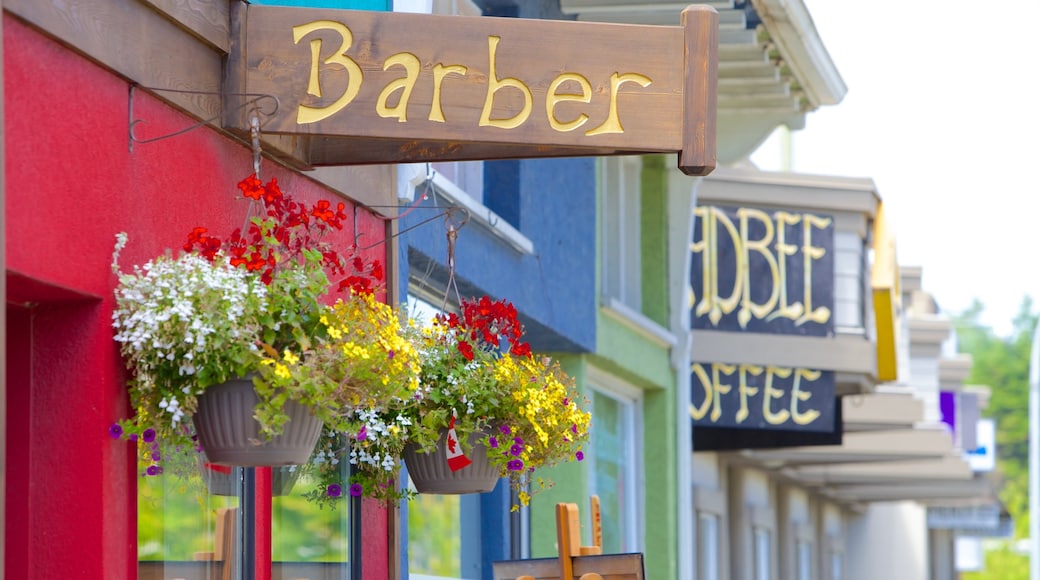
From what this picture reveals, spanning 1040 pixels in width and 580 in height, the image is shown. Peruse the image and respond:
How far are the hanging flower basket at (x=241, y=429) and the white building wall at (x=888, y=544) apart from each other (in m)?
23.4

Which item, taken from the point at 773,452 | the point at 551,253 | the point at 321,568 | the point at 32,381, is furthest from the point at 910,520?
the point at 32,381

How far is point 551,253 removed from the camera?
9.93m

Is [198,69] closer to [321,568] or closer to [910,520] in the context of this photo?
[321,568]

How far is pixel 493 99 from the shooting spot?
5.45 m

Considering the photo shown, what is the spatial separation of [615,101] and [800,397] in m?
8.62

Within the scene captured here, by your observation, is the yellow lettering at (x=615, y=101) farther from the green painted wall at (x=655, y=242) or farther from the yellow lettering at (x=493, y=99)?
the green painted wall at (x=655, y=242)

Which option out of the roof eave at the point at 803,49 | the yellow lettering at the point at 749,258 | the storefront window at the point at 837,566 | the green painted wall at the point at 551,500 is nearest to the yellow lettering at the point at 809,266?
the yellow lettering at the point at 749,258

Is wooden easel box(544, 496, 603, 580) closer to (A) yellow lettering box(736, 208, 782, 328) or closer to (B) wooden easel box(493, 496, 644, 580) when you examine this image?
(B) wooden easel box(493, 496, 644, 580)

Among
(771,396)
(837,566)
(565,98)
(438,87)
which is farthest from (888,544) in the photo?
(438,87)

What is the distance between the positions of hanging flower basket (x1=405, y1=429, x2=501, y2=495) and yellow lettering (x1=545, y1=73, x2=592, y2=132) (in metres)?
1.19

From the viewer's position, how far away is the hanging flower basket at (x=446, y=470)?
611 cm

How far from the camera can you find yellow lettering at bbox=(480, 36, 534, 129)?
17.8 feet

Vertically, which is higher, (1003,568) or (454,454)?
(454,454)

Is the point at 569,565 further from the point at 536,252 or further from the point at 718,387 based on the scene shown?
the point at 718,387
